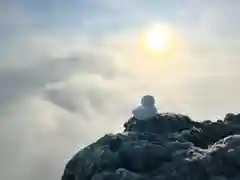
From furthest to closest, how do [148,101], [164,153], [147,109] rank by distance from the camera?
[147,109], [148,101], [164,153]

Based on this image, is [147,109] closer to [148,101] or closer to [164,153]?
[148,101]

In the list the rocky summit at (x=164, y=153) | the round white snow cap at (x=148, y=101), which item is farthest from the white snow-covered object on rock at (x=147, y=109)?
the rocky summit at (x=164, y=153)

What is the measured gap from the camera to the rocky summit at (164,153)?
43.2 m

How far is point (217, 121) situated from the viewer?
57.1 m

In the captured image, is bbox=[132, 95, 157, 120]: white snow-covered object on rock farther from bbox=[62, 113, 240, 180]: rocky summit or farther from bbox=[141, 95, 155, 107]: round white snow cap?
bbox=[62, 113, 240, 180]: rocky summit

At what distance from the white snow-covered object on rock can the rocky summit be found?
0.54 metres

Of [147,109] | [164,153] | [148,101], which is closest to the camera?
[164,153]

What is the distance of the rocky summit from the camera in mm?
43156

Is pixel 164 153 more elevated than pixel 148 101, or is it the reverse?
pixel 148 101

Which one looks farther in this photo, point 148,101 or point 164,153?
point 148,101

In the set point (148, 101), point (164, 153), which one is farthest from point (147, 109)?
point (164, 153)

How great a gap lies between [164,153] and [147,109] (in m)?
8.34

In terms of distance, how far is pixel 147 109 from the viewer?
5431 cm

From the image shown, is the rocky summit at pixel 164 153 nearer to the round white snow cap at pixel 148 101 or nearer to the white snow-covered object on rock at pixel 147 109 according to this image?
the white snow-covered object on rock at pixel 147 109
